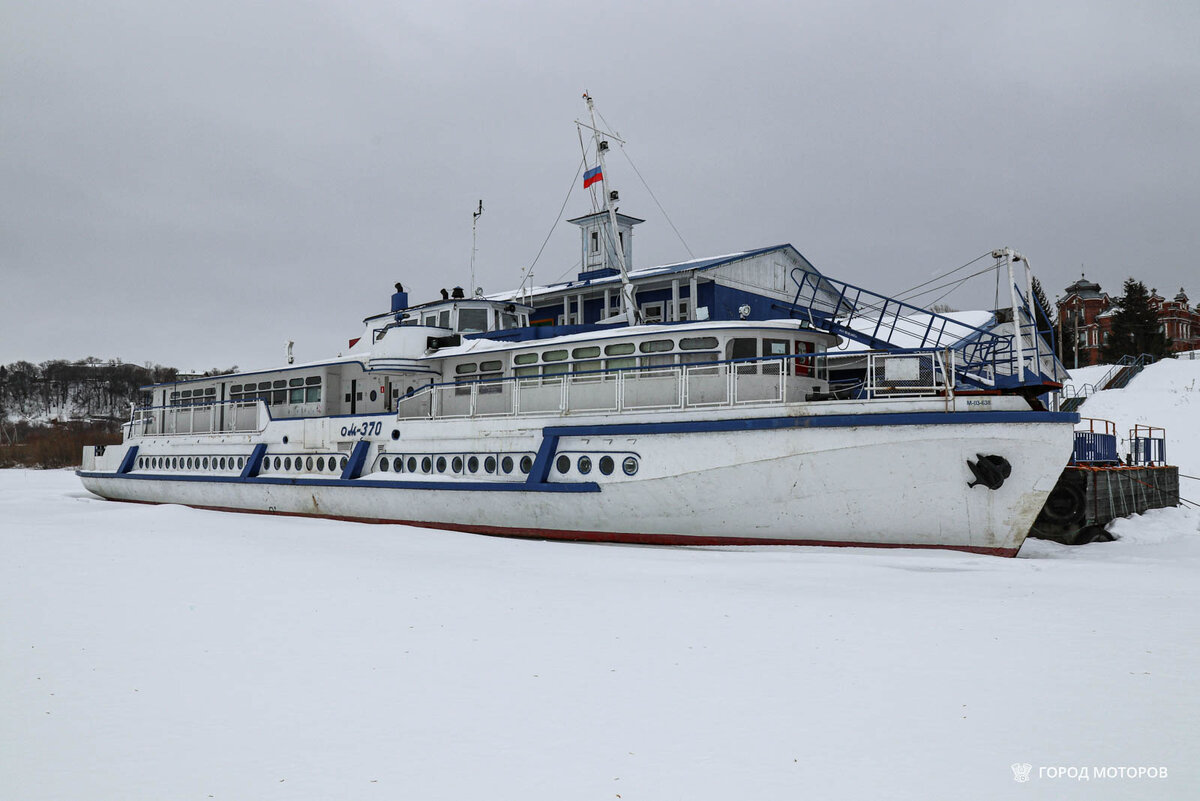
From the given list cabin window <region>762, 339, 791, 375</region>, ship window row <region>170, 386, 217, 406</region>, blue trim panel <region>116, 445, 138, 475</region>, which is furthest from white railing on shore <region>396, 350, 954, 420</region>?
blue trim panel <region>116, 445, 138, 475</region>

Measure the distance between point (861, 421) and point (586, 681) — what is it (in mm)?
8627

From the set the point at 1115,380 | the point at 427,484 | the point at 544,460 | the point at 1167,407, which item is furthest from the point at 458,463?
the point at 1115,380

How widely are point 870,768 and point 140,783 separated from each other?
414 cm

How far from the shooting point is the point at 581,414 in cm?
1596

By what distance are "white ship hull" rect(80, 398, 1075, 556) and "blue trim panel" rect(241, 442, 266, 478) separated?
653 cm

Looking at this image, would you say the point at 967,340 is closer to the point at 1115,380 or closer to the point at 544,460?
the point at 544,460

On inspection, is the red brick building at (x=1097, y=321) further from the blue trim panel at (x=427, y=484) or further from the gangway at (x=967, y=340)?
the blue trim panel at (x=427, y=484)

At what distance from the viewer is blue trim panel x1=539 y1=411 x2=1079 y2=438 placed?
12.5 meters

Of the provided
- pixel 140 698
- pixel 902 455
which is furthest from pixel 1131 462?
pixel 140 698

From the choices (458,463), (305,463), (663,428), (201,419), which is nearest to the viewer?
(663,428)

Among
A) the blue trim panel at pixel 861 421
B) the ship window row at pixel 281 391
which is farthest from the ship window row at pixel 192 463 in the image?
the blue trim panel at pixel 861 421

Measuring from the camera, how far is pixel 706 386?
15.0 metres

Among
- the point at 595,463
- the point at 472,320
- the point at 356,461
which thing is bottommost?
the point at 356,461

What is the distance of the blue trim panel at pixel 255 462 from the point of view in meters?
22.8
